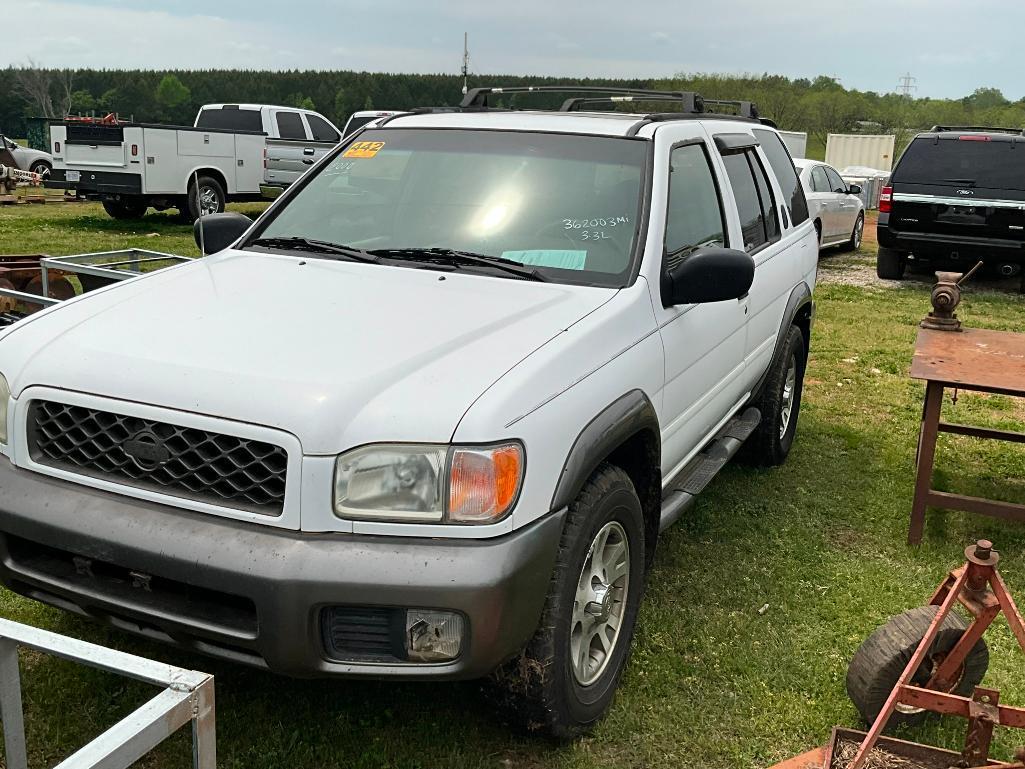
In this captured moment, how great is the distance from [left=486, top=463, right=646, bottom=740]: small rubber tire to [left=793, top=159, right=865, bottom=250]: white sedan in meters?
11.7

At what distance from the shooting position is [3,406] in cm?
287

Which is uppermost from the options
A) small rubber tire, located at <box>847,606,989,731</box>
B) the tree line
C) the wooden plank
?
the tree line

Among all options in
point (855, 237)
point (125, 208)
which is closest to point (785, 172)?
point (855, 237)

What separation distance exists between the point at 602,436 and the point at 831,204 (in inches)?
521

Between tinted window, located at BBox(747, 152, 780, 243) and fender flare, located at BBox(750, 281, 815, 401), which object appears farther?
fender flare, located at BBox(750, 281, 815, 401)

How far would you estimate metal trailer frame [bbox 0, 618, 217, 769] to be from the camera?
5.25 feet

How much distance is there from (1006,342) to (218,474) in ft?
13.8

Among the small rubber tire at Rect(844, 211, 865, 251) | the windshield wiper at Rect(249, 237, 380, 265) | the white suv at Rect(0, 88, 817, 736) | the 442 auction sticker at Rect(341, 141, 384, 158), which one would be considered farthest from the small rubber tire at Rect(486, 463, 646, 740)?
the small rubber tire at Rect(844, 211, 865, 251)

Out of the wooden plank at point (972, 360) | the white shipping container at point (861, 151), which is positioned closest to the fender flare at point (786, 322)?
the wooden plank at point (972, 360)

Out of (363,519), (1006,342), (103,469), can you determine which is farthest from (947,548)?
(103,469)

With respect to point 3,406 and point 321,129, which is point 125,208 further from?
point 3,406

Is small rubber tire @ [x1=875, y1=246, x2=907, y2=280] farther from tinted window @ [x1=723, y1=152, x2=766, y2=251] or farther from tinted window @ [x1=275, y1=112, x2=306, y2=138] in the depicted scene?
tinted window @ [x1=275, y1=112, x2=306, y2=138]

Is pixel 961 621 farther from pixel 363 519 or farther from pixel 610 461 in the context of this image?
pixel 363 519

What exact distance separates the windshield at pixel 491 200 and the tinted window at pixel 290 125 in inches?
623
